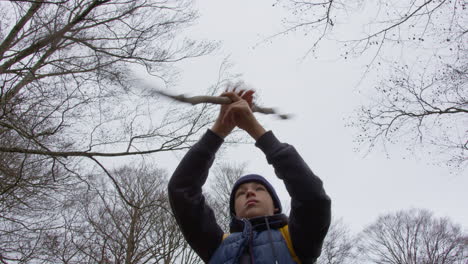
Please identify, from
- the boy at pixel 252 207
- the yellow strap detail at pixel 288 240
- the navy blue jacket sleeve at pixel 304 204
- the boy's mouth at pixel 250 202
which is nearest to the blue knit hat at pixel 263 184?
the boy at pixel 252 207

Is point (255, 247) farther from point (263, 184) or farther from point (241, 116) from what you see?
point (241, 116)

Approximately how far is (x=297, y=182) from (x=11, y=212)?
6.55 m

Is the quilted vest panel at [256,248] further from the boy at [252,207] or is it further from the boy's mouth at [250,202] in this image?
the boy's mouth at [250,202]

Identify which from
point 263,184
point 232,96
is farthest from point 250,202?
point 232,96

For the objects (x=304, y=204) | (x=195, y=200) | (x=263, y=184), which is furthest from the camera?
(x=263, y=184)

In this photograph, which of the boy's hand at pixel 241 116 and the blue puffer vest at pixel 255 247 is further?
the boy's hand at pixel 241 116

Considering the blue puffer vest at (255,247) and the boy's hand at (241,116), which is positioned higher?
the boy's hand at (241,116)

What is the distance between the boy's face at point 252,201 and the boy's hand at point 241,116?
332mm

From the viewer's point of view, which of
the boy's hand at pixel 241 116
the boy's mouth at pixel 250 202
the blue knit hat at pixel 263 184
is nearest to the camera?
the boy's hand at pixel 241 116

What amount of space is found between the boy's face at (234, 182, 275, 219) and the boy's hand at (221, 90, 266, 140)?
33 cm

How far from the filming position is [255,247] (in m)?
1.30

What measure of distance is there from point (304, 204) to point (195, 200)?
508 millimetres

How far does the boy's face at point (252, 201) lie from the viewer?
5.00 feet

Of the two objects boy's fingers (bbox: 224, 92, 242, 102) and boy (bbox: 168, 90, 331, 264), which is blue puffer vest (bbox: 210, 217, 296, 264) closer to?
boy (bbox: 168, 90, 331, 264)
